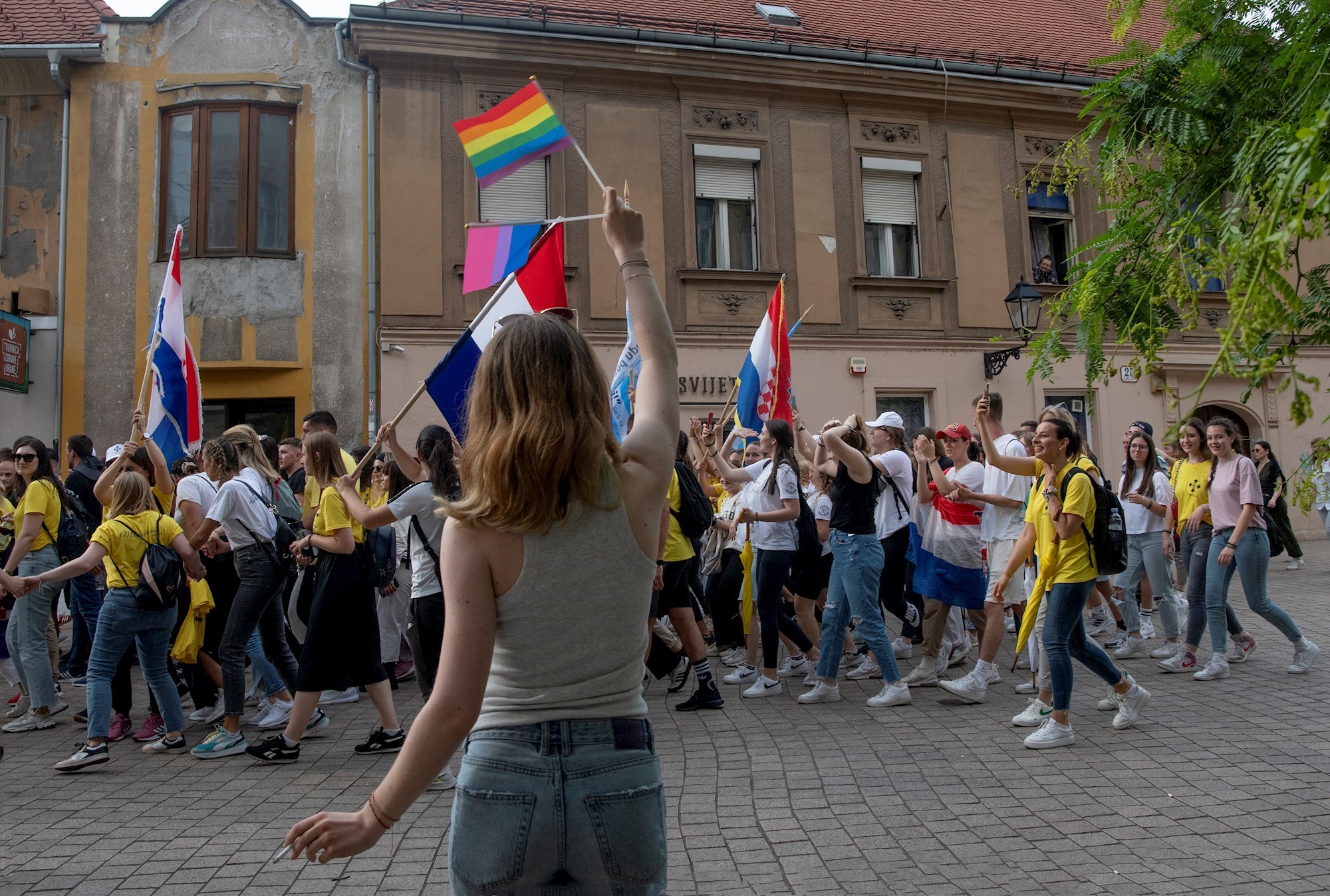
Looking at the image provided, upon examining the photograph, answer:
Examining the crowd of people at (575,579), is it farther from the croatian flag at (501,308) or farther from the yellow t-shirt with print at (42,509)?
the croatian flag at (501,308)

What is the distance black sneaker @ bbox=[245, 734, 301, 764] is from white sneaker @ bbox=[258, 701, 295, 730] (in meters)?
1.01

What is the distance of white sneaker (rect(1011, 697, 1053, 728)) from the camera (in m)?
6.47

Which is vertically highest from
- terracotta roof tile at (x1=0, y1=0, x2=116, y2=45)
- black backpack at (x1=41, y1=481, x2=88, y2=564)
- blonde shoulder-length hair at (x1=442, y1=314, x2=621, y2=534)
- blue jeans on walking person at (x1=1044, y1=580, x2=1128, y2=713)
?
terracotta roof tile at (x1=0, y1=0, x2=116, y2=45)

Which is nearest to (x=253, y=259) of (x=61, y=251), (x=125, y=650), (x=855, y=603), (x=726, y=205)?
(x=61, y=251)

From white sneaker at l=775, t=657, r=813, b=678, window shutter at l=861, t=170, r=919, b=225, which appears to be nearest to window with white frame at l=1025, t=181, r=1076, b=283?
window shutter at l=861, t=170, r=919, b=225

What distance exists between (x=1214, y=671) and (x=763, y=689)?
3.37m

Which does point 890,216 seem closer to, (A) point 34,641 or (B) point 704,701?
(B) point 704,701

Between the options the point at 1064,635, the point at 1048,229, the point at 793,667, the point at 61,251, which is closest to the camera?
the point at 1064,635

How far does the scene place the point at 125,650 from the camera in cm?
655

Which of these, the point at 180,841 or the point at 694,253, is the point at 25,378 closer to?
the point at 694,253

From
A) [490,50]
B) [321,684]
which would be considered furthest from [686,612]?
[490,50]

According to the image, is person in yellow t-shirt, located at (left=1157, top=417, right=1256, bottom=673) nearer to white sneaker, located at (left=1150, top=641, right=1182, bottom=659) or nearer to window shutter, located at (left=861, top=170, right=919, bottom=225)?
white sneaker, located at (left=1150, top=641, right=1182, bottom=659)

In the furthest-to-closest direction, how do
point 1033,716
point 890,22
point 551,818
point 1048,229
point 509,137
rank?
point 890,22 → point 1048,229 → point 1033,716 → point 509,137 → point 551,818

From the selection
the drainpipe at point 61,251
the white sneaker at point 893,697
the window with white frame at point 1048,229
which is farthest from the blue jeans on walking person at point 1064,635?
the drainpipe at point 61,251
